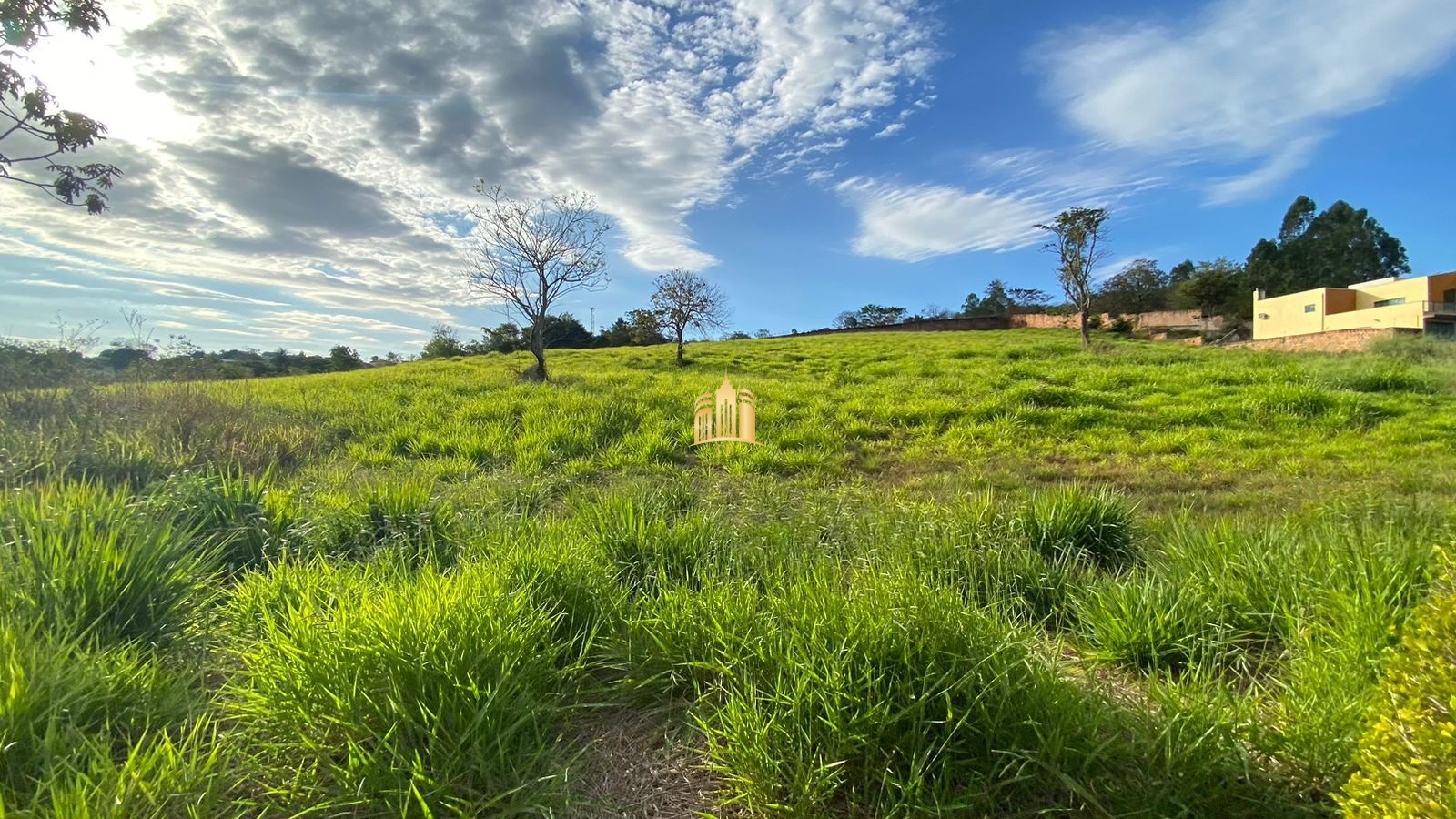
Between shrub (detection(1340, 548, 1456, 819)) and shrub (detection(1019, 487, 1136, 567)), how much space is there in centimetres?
183

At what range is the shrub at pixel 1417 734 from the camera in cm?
112

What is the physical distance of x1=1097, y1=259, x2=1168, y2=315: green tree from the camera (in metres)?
47.4

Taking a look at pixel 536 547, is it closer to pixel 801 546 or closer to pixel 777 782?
pixel 801 546

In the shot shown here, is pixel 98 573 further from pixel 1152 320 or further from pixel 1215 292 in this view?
pixel 1215 292

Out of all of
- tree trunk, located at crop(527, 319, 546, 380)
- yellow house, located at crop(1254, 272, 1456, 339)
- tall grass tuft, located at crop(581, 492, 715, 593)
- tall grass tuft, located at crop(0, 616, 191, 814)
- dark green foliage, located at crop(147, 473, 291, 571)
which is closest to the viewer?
tall grass tuft, located at crop(0, 616, 191, 814)

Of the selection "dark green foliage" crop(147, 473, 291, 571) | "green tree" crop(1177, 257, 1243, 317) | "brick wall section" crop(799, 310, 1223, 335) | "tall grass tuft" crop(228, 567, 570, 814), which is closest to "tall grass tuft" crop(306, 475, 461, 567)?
"dark green foliage" crop(147, 473, 291, 571)

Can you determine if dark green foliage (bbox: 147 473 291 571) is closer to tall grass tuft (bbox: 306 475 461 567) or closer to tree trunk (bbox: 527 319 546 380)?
tall grass tuft (bbox: 306 475 461 567)

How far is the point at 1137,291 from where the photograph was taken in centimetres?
4938

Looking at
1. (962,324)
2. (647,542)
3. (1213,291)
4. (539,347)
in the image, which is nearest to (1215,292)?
(1213,291)

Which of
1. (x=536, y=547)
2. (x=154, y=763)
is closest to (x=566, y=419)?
Answer: (x=536, y=547)

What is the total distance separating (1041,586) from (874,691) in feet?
4.78

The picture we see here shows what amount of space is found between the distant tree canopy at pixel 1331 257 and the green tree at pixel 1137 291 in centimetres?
560

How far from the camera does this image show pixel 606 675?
7.30ft

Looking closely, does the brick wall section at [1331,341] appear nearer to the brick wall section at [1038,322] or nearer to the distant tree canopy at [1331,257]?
the brick wall section at [1038,322]
